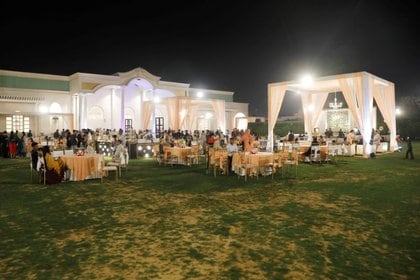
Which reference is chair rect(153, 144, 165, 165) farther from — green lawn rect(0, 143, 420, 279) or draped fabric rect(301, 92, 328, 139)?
draped fabric rect(301, 92, 328, 139)

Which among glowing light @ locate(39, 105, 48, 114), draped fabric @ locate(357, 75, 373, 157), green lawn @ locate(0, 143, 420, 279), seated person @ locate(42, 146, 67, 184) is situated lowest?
green lawn @ locate(0, 143, 420, 279)

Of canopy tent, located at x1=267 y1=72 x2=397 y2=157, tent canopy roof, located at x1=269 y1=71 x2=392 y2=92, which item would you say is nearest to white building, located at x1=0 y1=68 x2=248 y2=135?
canopy tent, located at x1=267 y1=72 x2=397 y2=157

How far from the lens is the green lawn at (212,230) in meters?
3.50

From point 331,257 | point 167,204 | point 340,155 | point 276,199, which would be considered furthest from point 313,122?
point 331,257

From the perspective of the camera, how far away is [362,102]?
1436 cm

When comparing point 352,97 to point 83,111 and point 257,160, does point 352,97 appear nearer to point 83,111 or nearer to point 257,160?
point 257,160

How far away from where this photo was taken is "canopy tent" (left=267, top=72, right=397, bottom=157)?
1448 cm

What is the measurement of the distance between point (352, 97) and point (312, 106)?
5.08 metres

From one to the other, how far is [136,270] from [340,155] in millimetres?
14461

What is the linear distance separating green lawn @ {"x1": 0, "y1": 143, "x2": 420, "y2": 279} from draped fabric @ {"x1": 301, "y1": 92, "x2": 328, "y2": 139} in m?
11.3

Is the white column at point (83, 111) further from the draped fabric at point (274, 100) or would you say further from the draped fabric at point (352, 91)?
the draped fabric at point (352, 91)

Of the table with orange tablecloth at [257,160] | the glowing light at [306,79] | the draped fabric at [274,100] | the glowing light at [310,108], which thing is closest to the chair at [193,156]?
the table with orange tablecloth at [257,160]

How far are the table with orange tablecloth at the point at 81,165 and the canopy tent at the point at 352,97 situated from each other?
8726mm

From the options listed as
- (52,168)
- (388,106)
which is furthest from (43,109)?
(388,106)
